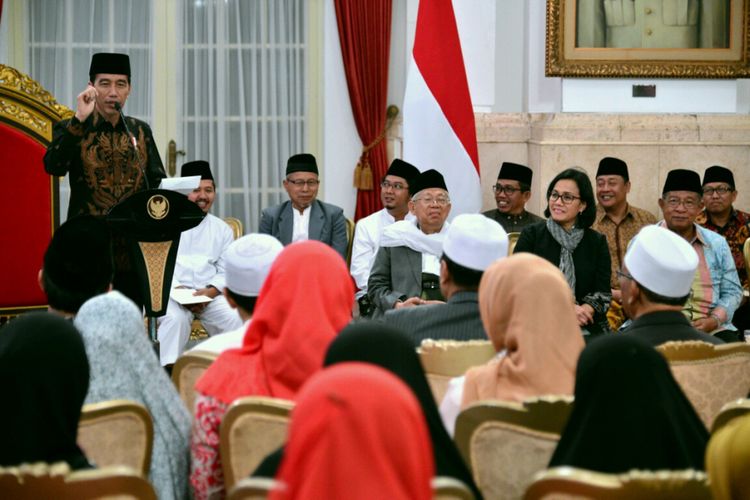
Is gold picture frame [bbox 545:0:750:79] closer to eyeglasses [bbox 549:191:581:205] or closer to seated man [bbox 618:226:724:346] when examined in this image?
eyeglasses [bbox 549:191:581:205]

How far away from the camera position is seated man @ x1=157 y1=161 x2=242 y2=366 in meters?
5.51

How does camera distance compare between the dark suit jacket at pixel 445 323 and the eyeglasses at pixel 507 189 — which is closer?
the dark suit jacket at pixel 445 323

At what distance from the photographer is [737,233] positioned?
19.2ft

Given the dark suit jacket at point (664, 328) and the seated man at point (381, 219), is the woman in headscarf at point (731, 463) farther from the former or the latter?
the seated man at point (381, 219)

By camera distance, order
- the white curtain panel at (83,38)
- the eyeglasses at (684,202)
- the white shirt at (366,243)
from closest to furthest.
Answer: the eyeglasses at (684,202)
the white shirt at (366,243)
the white curtain panel at (83,38)

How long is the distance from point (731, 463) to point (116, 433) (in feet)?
3.88

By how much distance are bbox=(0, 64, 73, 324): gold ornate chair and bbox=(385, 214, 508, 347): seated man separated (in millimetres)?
3160

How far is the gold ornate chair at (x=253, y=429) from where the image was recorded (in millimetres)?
2271

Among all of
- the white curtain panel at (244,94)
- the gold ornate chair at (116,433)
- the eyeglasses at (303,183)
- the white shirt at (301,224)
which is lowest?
the gold ornate chair at (116,433)

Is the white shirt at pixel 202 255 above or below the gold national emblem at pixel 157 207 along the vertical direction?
below

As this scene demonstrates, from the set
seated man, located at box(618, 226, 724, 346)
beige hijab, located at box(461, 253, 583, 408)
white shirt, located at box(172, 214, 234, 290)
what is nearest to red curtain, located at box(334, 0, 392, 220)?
white shirt, located at box(172, 214, 234, 290)

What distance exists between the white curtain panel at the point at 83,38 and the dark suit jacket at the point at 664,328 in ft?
18.7

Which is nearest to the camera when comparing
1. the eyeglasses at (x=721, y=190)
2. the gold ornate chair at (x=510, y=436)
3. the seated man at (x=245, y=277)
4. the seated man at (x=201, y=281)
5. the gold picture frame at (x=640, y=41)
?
the gold ornate chair at (x=510, y=436)

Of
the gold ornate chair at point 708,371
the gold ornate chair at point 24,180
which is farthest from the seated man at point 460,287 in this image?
the gold ornate chair at point 24,180
